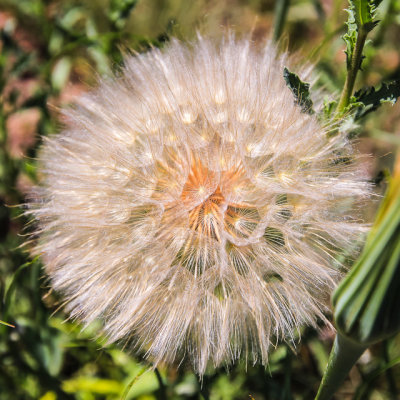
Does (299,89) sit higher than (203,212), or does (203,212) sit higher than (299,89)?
(299,89)

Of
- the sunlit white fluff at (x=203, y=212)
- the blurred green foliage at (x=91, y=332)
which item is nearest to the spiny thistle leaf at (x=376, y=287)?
the sunlit white fluff at (x=203, y=212)

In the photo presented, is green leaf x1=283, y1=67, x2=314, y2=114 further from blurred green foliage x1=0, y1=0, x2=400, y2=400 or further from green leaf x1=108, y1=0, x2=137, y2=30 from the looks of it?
green leaf x1=108, y1=0, x2=137, y2=30

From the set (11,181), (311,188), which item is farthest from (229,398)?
(11,181)

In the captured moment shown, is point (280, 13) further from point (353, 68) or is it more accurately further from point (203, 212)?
point (203, 212)

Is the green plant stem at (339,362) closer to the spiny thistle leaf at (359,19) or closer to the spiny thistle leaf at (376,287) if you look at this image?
the spiny thistle leaf at (376,287)

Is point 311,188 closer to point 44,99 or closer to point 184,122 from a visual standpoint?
point 184,122

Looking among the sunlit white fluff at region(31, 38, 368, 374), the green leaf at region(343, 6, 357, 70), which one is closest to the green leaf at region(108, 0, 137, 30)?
the sunlit white fluff at region(31, 38, 368, 374)

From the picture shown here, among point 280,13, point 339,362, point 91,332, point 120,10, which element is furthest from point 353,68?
point 91,332
